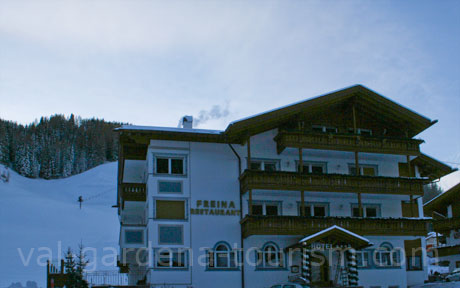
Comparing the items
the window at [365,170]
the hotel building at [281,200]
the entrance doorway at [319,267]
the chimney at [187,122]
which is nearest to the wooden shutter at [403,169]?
the hotel building at [281,200]

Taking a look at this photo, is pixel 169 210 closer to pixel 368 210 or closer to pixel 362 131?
pixel 368 210

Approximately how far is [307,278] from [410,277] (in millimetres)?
8298

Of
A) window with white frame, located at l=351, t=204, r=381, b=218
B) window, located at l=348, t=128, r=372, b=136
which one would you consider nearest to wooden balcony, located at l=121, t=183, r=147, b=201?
window with white frame, located at l=351, t=204, r=381, b=218

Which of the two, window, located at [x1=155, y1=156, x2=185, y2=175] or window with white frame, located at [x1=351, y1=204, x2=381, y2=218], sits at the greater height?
window, located at [x1=155, y1=156, x2=185, y2=175]

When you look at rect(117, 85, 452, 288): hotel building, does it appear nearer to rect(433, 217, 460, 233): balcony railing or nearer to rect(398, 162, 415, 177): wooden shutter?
rect(398, 162, 415, 177): wooden shutter

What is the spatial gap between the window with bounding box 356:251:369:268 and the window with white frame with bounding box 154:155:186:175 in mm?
11801

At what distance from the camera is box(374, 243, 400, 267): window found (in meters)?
36.2

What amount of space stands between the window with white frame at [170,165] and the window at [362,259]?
1180 centimetres

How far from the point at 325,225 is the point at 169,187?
9268 mm

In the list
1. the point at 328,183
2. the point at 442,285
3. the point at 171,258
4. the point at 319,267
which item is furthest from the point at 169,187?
the point at 442,285

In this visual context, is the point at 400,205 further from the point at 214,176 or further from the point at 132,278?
the point at 132,278

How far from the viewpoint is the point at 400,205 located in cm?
3816

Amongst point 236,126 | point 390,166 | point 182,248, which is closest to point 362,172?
point 390,166

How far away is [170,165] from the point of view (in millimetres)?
34156
